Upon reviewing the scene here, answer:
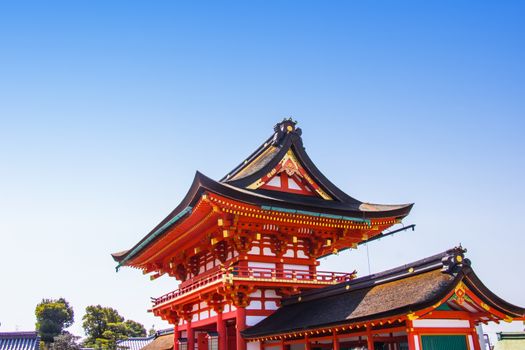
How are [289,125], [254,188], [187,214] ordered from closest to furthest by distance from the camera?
[187,214] → [254,188] → [289,125]

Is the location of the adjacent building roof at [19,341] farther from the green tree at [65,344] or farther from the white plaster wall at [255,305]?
the white plaster wall at [255,305]

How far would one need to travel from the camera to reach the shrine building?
14375 millimetres

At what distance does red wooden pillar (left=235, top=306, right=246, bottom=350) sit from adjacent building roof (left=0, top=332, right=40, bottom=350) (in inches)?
1059

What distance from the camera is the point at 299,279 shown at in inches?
837

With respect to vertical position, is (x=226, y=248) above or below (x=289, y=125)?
below

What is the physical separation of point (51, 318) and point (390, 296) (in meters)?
86.5

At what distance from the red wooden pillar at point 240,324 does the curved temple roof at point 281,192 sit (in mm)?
4551

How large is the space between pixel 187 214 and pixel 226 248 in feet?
9.94

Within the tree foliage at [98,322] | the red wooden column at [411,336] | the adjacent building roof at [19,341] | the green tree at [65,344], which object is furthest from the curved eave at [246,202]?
the tree foliage at [98,322]

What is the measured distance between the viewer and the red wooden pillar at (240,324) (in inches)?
779

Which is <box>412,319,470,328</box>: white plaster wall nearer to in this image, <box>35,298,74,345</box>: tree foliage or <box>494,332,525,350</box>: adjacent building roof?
<box>494,332,525,350</box>: adjacent building roof

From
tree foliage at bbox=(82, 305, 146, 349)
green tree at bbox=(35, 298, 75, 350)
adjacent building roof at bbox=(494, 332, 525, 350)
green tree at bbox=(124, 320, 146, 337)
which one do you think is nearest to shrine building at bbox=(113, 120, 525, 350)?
adjacent building roof at bbox=(494, 332, 525, 350)

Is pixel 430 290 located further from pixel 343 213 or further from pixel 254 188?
pixel 254 188

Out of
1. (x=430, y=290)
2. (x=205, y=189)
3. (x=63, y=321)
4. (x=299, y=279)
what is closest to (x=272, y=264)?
(x=299, y=279)
